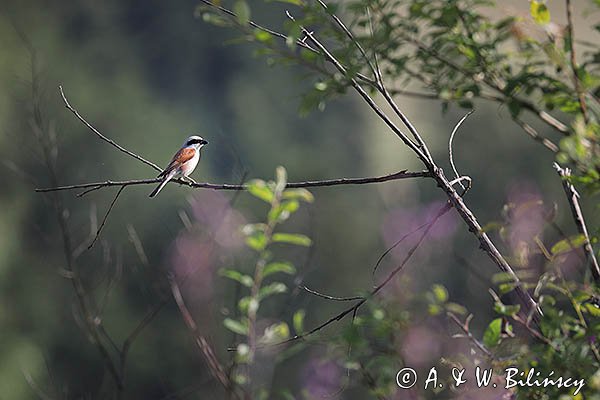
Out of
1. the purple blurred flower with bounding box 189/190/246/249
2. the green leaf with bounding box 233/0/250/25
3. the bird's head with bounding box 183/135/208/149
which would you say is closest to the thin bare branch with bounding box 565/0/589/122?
the green leaf with bounding box 233/0/250/25

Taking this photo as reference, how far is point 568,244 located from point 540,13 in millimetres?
429

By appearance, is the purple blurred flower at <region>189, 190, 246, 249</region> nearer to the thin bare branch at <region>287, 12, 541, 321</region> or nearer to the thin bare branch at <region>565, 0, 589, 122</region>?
the thin bare branch at <region>287, 12, 541, 321</region>

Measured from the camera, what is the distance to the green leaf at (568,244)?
4.60ft

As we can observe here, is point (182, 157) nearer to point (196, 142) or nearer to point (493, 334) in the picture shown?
point (196, 142)

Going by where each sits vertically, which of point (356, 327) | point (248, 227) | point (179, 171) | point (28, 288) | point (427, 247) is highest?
point (356, 327)

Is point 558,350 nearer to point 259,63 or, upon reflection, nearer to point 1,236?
point 1,236

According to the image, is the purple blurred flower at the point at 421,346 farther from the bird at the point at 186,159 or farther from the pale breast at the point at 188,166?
the pale breast at the point at 188,166

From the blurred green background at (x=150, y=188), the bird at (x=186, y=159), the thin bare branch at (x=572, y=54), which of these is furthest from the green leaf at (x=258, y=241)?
the blurred green background at (x=150, y=188)

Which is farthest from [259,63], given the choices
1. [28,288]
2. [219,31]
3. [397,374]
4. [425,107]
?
[397,374]

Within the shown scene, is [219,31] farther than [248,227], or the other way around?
[219,31]

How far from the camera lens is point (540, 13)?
1436 mm

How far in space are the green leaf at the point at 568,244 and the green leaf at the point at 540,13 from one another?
1.30 ft

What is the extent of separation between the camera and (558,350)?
1428 millimetres

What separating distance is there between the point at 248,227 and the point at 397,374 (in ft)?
1.90
